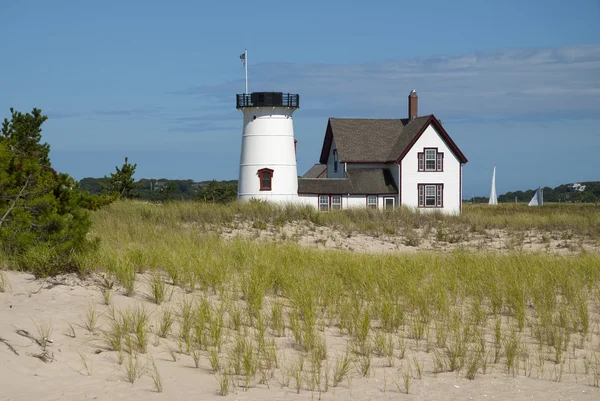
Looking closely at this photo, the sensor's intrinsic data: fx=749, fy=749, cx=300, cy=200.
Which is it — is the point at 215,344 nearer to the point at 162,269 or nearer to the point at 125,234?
the point at 162,269

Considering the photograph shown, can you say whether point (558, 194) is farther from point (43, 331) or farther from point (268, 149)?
point (43, 331)

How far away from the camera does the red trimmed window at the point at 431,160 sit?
45.4m

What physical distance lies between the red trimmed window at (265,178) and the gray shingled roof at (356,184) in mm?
2374

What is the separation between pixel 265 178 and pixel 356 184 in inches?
235

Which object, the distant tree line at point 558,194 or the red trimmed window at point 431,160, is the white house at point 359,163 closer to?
the red trimmed window at point 431,160

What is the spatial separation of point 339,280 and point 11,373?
18.8 ft

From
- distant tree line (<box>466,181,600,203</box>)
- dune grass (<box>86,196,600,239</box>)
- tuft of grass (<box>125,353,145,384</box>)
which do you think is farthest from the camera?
distant tree line (<box>466,181,600,203</box>)

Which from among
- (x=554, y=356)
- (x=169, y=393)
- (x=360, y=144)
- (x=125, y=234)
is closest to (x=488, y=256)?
(x=554, y=356)

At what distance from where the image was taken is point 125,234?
17.7 m

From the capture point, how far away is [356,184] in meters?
45.5

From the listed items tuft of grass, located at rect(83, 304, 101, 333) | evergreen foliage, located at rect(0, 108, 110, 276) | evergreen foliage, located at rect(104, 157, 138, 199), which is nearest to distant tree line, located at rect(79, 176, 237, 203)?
evergreen foliage, located at rect(104, 157, 138, 199)

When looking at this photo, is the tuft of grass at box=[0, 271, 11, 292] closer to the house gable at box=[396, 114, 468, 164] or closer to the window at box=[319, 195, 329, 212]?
the window at box=[319, 195, 329, 212]

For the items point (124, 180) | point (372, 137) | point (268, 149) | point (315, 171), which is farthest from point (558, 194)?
point (124, 180)

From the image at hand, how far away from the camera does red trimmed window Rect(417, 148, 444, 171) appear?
45375 millimetres
